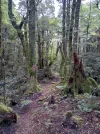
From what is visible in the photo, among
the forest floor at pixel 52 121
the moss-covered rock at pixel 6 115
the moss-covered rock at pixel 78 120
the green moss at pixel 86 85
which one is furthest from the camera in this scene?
the green moss at pixel 86 85

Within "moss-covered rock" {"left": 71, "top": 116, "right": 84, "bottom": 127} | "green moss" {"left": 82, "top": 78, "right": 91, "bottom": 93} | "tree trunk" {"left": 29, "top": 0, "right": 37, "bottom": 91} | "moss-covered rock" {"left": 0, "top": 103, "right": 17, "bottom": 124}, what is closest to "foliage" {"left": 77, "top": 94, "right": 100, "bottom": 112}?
"moss-covered rock" {"left": 71, "top": 116, "right": 84, "bottom": 127}

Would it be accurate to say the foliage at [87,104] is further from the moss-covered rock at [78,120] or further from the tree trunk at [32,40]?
the tree trunk at [32,40]

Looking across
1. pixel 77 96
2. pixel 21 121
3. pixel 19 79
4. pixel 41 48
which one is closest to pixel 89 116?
pixel 77 96

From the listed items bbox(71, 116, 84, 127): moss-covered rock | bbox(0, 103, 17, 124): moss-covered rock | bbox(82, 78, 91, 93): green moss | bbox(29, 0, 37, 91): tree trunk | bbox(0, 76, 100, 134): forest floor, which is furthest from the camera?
bbox(29, 0, 37, 91): tree trunk

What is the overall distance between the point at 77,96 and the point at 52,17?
12.0 meters

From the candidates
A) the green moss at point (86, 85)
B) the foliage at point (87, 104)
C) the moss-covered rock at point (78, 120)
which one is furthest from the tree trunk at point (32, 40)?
the moss-covered rock at point (78, 120)

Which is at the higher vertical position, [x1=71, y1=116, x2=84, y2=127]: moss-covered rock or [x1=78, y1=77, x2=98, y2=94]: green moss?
[x1=78, y1=77, x2=98, y2=94]: green moss

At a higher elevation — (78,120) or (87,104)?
(87,104)

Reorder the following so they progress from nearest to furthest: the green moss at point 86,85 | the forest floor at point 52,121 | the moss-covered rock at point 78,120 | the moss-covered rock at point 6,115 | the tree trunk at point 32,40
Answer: the forest floor at point 52,121
the moss-covered rock at point 78,120
the moss-covered rock at point 6,115
the green moss at point 86,85
the tree trunk at point 32,40

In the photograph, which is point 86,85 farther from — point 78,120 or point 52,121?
point 52,121

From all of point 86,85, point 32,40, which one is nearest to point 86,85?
point 86,85

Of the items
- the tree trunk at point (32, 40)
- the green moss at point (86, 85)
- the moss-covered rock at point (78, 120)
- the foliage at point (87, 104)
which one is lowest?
the moss-covered rock at point (78, 120)

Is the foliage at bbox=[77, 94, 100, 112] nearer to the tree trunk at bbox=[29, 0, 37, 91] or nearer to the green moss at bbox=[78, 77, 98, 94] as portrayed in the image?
the green moss at bbox=[78, 77, 98, 94]

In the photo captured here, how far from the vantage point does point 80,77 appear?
27.7 feet
